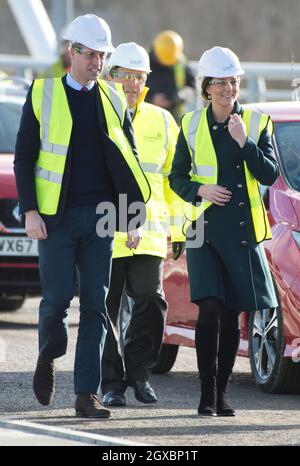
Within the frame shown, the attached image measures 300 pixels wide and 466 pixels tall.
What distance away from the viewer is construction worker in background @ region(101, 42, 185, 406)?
9219mm

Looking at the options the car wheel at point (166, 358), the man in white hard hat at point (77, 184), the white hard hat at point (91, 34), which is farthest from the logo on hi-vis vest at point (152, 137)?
the car wheel at point (166, 358)

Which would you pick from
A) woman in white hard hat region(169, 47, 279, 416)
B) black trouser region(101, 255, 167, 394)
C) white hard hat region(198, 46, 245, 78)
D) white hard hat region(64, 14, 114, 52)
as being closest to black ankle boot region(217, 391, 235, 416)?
woman in white hard hat region(169, 47, 279, 416)

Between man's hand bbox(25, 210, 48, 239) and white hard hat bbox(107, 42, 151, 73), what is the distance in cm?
125

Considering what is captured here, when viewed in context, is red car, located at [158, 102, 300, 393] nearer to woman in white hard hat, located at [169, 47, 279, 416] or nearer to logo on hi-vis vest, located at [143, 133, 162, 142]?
woman in white hard hat, located at [169, 47, 279, 416]

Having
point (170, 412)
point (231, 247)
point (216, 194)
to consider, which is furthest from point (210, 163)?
point (170, 412)

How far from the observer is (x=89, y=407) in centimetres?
845

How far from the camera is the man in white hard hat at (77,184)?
8414mm

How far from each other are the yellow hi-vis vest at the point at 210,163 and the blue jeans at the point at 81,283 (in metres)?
0.58

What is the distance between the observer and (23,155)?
8430 millimetres

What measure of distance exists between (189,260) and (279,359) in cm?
106

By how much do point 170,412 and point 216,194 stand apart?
113 centimetres

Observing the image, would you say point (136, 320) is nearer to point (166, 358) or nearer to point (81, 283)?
point (81, 283)
